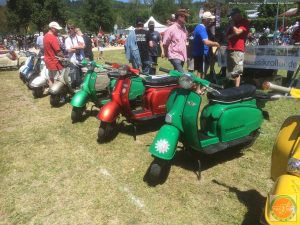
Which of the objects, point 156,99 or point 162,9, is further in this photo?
point 162,9

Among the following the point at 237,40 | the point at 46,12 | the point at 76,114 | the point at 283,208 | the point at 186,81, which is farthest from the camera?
the point at 46,12

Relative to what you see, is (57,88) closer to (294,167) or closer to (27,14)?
(294,167)

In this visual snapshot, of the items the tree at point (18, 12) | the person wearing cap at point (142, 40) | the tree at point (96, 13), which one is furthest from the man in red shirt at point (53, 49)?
the tree at point (96, 13)

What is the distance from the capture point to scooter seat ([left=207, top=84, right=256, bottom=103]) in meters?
3.88

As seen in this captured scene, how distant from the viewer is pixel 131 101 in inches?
215

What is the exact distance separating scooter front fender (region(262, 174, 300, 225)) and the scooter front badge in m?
1.54

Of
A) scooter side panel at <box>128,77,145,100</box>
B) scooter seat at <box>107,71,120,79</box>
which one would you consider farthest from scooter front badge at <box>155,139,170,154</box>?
scooter seat at <box>107,71,120,79</box>

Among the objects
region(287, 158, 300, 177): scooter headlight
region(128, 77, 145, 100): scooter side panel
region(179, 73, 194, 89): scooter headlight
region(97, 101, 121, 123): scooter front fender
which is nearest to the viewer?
region(287, 158, 300, 177): scooter headlight

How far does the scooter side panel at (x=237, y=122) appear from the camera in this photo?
155 inches

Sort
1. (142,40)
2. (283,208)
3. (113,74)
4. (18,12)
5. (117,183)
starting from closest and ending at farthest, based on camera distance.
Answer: (283,208) < (117,183) < (113,74) < (142,40) < (18,12)

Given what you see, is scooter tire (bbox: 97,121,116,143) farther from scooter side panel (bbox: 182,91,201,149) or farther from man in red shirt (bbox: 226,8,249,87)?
man in red shirt (bbox: 226,8,249,87)

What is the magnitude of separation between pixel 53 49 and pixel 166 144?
4.88m

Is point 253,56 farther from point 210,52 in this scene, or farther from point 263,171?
point 263,171

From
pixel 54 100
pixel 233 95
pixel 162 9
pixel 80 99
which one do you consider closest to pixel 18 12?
pixel 54 100
